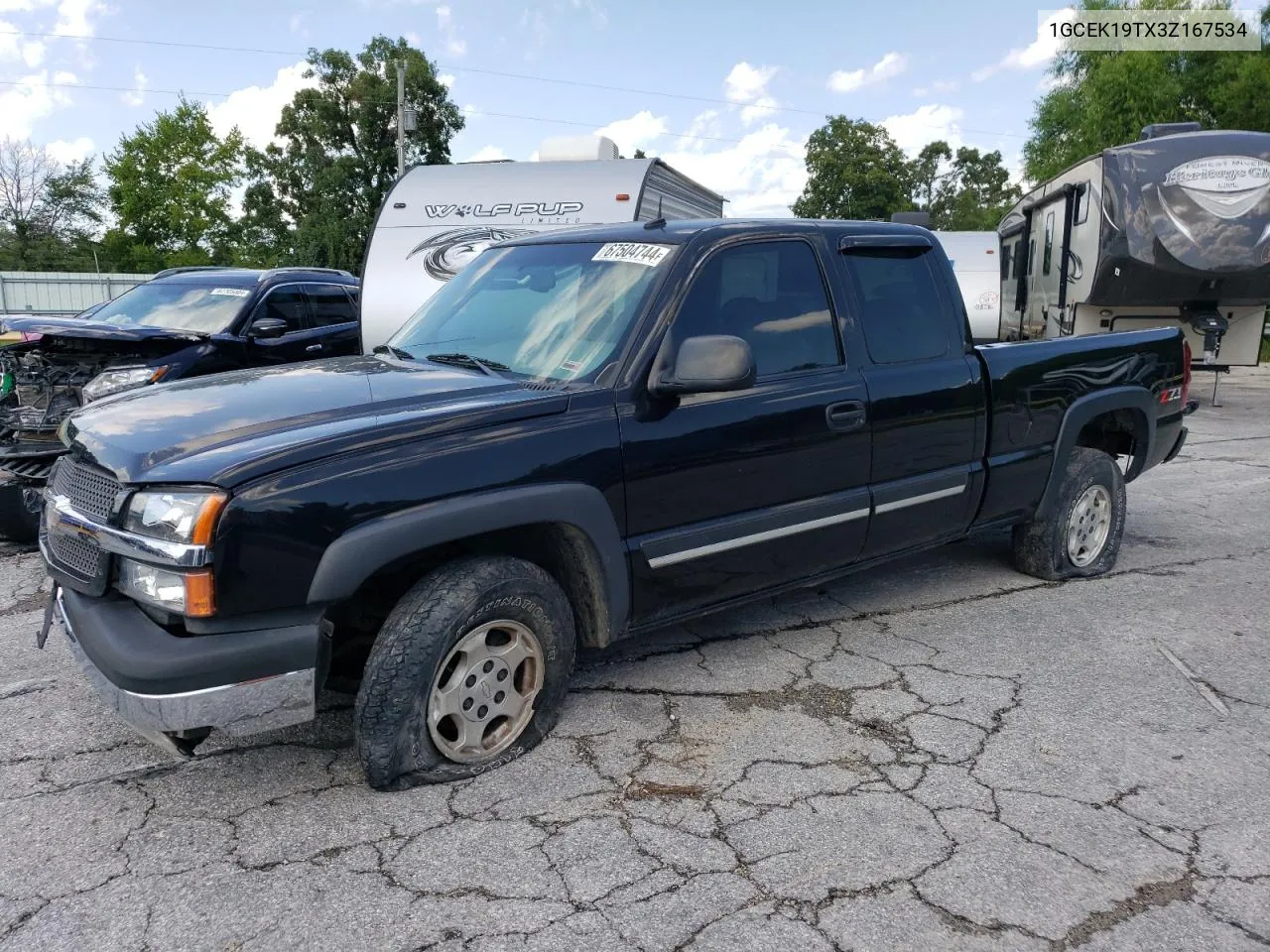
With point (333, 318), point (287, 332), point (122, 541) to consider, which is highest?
point (333, 318)

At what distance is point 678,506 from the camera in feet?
11.8

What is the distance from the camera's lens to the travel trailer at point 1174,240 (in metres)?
10.9

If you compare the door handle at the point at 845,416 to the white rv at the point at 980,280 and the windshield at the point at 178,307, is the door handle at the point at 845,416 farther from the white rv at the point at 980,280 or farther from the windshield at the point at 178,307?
the white rv at the point at 980,280

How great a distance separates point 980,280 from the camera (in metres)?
16.5

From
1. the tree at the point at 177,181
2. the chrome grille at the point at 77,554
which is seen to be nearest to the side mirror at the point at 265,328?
the chrome grille at the point at 77,554

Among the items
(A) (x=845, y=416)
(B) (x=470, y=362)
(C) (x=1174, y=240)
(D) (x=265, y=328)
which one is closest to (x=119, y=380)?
(D) (x=265, y=328)

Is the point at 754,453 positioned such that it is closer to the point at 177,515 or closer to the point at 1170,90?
the point at 177,515

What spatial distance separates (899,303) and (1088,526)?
6.55 ft

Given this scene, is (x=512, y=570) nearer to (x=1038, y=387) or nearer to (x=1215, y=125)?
(x=1038, y=387)

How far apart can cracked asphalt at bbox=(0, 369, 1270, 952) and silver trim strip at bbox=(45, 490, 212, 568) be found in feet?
2.83

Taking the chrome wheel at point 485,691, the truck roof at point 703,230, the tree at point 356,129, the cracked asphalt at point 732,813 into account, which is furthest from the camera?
the tree at point 356,129

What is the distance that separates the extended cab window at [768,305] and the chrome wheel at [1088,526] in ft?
6.94

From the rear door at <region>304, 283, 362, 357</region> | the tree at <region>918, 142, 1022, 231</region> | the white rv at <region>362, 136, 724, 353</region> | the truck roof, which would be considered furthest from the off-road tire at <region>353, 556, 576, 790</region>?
the tree at <region>918, 142, 1022, 231</region>

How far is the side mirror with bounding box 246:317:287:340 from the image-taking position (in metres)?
8.32
